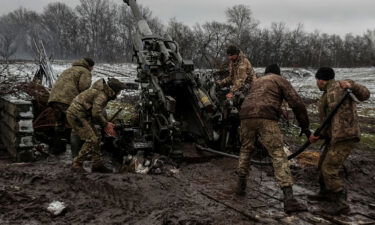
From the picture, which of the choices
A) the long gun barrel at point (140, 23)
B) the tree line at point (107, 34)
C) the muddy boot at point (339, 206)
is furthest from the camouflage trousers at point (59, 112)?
the tree line at point (107, 34)

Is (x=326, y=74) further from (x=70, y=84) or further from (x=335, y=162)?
(x=70, y=84)

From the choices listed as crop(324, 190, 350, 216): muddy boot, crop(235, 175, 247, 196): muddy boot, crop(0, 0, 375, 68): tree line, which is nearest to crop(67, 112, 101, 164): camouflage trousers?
crop(235, 175, 247, 196): muddy boot

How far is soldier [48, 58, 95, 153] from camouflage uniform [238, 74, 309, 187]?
12.5 feet

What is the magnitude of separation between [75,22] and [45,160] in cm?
6356

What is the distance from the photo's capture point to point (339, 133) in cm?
605

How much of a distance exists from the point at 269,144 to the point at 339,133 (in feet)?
3.02

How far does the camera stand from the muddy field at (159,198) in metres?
5.35

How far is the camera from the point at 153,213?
5.49 m

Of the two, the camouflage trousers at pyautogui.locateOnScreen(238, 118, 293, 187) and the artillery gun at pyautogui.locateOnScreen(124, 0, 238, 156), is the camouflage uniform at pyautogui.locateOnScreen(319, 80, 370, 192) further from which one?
the artillery gun at pyautogui.locateOnScreen(124, 0, 238, 156)

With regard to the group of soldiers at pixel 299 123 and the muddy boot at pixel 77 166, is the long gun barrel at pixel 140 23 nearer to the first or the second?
the muddy boot at pixel 77 166

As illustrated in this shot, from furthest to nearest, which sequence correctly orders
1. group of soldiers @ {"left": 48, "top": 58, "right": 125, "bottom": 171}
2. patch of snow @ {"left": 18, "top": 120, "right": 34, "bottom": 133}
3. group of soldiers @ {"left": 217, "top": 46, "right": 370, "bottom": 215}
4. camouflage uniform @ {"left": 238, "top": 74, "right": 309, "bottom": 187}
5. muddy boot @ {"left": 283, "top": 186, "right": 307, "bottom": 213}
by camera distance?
1. patch of snow @ {"left": 18, "top": 120, "right": 34, "bottom": 133}
2. group of soldiers @ {"left": 48, "top": 58, "right": 125, "bottom": 171}
3. camouflage uniform @ {"left": 238, "top": 74, "right": 309, "bottom": 187}
4. group of soldiers @ {"left": 217, "top": 46, "right": 370, "bottom": 215}
5. muddy boot @ {"left": 283, "top": 186, "right": 307, "bottom": 213}

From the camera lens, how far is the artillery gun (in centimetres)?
854


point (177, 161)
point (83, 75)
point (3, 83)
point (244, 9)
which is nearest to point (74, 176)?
point (177, 161)

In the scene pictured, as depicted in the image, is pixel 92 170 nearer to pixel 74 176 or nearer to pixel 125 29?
pixel 74 176
